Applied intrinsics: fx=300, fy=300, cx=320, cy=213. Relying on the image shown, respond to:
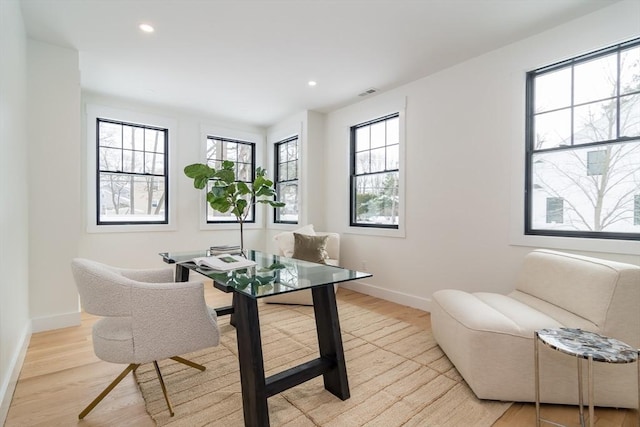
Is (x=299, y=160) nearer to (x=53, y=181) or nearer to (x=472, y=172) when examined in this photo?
(x=472, y=172)

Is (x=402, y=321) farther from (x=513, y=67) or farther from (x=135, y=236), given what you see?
(x=135, y=236)

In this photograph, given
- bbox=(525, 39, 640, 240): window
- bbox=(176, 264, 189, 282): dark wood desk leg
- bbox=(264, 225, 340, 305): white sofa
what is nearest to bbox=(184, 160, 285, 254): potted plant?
bbox=(176, 264, 189, 282): dark wood desk leg

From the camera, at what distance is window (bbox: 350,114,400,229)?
3.92 meters

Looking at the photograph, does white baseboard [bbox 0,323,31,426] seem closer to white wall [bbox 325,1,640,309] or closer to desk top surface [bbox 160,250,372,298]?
desk top surface [bbox 160,250,372,298]

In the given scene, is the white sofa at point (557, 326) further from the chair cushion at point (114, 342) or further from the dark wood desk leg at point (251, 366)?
the chair cushion at point (114, 342)

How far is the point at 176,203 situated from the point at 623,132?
16.9 ft

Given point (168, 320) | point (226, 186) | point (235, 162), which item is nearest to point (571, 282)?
point (168, 320)

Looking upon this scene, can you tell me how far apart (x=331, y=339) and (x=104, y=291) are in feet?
4.21

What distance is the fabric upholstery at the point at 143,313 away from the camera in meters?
1.53

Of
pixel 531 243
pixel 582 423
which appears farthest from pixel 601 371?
pixel 531 243

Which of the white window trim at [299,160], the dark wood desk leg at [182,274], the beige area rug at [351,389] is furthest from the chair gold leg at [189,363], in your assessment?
the white window trim at [299,160]

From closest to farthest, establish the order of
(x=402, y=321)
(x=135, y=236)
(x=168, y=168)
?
(x=402, y=321)
(x=135, y=236)
(x=168, y=168)

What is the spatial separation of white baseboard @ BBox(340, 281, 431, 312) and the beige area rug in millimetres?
702

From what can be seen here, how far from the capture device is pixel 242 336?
156 cm
